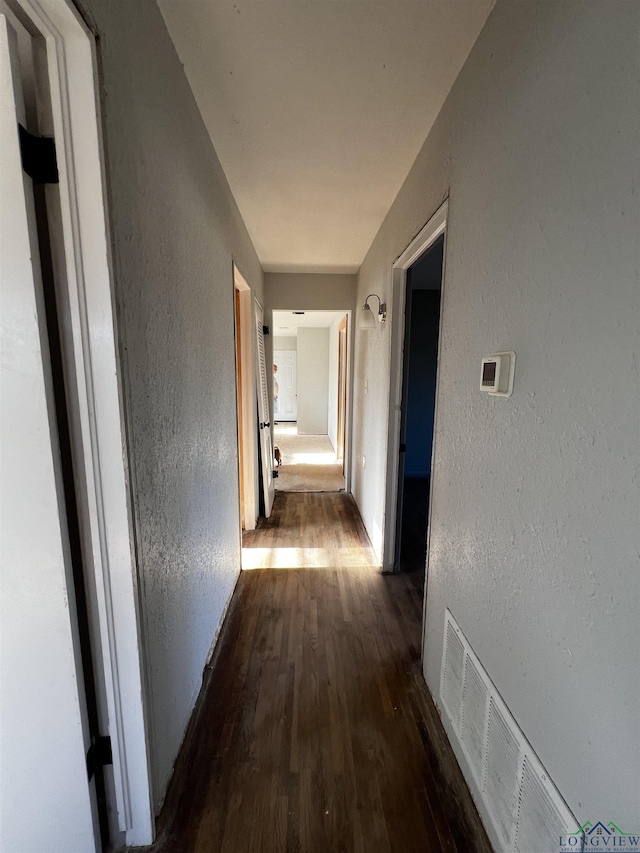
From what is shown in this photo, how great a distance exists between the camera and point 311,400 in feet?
24.0

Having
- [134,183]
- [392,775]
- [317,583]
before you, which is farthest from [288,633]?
[134,183]

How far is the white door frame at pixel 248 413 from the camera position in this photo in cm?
277

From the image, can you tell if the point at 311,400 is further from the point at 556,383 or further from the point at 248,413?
the point at 556,383

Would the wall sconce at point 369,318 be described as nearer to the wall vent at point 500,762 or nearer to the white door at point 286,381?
the wall vent at point 500,762

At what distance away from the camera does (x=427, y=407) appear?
15.0 feet

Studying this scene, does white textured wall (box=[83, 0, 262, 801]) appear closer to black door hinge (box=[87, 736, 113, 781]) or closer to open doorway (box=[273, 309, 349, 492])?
black door hinge (box=[87, 736, 113, 781])

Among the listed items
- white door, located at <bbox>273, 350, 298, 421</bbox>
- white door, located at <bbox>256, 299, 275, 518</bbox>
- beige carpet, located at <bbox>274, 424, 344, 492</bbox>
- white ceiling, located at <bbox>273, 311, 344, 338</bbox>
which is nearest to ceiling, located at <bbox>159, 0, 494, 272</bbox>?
white door, located at <bbox>256, 299, 275, 518</bbox>

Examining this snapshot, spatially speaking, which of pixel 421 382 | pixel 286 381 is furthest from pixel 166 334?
pixel 286 381

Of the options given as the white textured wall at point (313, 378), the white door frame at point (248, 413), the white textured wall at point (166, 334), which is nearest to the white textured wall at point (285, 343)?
the white textured wall at point (313, 378)

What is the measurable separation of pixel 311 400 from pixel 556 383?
6635 mm

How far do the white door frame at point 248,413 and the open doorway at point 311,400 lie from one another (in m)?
1.07

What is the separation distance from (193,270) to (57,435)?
0.85m

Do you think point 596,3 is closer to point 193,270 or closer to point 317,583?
point 193,270

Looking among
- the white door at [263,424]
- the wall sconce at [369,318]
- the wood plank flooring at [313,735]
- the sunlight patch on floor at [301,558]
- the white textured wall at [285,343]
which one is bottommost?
the sunlight patch on floor at [301,558]
